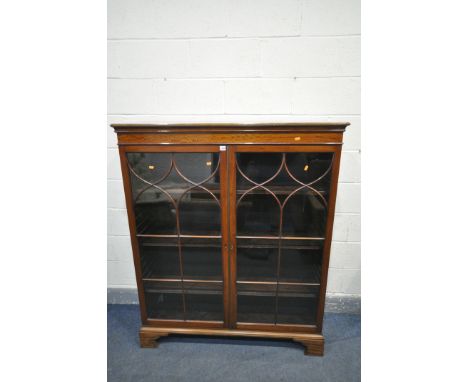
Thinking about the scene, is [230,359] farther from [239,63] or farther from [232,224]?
[239,63]

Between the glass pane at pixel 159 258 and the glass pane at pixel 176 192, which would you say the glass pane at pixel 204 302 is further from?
the glass pane at pixel 176 192

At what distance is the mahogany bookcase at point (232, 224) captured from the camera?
117cm

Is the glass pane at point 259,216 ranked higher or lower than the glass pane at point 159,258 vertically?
higher

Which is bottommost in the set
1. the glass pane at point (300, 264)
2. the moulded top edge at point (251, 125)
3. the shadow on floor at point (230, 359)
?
the shadow on floor at point (230, 359)

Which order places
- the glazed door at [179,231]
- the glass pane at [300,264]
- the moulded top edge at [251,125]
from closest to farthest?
1. the moulded top edge at [251,125]
2. the glazed door at [179,231]
3. the glass pane at [300,264]

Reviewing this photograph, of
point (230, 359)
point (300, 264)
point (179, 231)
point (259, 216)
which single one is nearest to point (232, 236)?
point (259, 216)

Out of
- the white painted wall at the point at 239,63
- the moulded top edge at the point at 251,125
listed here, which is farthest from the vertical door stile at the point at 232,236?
the white painted wall at the point at 239,63

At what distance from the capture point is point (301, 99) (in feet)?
4.81

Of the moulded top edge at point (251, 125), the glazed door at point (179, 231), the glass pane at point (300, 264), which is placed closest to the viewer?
the moulded top edge at point (251, 125)

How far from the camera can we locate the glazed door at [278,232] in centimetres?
120

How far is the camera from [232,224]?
1.27m

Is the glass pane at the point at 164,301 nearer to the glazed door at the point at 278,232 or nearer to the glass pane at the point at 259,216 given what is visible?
the glazed door at the point at 278,232

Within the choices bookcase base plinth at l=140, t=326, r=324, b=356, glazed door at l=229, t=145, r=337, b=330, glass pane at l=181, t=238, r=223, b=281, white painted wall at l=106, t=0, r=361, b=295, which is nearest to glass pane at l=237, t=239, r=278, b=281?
glazed door at l=229, t=145, r=337, b=330

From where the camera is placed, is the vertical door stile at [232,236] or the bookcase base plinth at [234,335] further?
the bookcase base plinth at [234,335]
